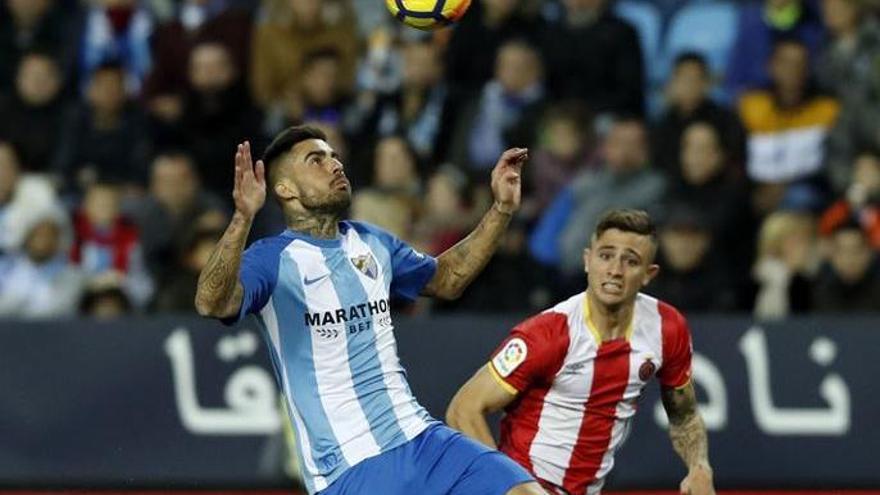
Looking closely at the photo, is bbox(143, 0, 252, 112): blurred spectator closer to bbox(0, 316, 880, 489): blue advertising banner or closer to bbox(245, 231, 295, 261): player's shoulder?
bbox(0, 316, 880, 489): blue advertising banner

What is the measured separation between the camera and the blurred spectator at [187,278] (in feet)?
41.3

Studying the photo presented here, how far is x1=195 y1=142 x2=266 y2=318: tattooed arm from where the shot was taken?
6.91 meters

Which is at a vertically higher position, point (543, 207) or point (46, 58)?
point (46, 58)

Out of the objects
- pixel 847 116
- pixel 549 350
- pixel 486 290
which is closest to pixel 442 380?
pixel 486 290

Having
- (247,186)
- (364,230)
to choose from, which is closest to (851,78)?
(364,230)

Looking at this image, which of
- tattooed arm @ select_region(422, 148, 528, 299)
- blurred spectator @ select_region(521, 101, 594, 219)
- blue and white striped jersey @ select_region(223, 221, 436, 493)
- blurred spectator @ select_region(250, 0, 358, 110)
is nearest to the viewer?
blue and white striped jersey @ select_region(223, 221, 436, 493)

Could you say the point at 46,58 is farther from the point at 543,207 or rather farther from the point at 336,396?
the point at 336,396

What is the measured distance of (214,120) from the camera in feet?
45.3

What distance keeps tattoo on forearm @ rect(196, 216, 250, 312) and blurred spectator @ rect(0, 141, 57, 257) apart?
20.5 ft

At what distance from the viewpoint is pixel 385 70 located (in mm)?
13977

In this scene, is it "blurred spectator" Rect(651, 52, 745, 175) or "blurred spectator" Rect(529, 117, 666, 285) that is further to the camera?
"blurred spectator" Rect(651, 52, 745, 175)

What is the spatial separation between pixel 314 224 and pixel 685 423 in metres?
1.63

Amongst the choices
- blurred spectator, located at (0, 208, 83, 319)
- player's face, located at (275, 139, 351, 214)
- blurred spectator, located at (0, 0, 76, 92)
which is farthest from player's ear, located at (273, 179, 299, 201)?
blurred spectator, located at (0, 0, 76, 92)

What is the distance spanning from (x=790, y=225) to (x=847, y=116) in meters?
1.03
